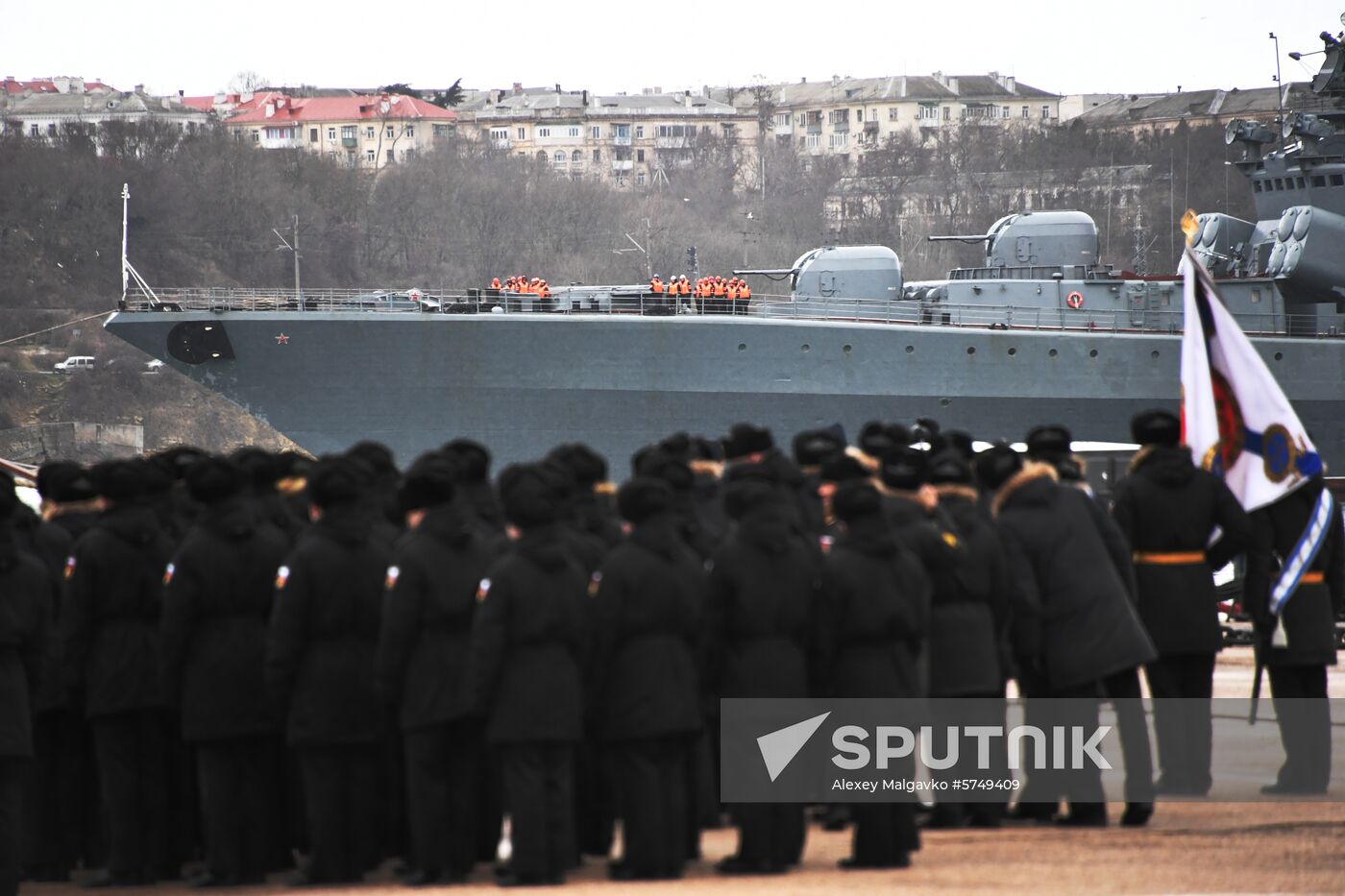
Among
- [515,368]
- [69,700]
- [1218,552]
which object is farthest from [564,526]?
[515,368]

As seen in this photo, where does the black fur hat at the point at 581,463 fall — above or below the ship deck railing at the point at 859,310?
above

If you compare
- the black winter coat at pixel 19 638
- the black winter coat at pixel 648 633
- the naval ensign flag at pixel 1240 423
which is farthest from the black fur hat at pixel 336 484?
the naval ensign flag at pixel 1240 423

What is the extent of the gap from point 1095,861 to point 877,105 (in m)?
112

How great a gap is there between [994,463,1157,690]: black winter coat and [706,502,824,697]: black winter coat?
1506 mm

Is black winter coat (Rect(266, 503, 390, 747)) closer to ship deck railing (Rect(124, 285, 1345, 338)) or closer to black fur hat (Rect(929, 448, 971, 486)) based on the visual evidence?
black fur hat (Rect(929, 448, 971, 486))

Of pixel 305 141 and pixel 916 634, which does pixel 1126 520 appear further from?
pixel 305 141

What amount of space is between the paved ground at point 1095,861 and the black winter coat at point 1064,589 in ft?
2.64

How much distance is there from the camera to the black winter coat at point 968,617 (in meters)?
8.17

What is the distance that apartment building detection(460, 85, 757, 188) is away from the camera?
111750mm

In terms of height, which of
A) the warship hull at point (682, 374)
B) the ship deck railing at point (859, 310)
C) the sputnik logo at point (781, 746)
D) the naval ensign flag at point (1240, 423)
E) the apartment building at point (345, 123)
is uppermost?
the apartment building at point (345, 123)

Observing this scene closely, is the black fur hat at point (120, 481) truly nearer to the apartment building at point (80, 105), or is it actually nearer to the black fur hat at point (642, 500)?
the black fur hat at point (642, 500)

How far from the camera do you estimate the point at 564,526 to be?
8.10m

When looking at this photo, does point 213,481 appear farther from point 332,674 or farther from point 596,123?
point 596,123

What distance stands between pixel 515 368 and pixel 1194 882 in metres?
28.8
